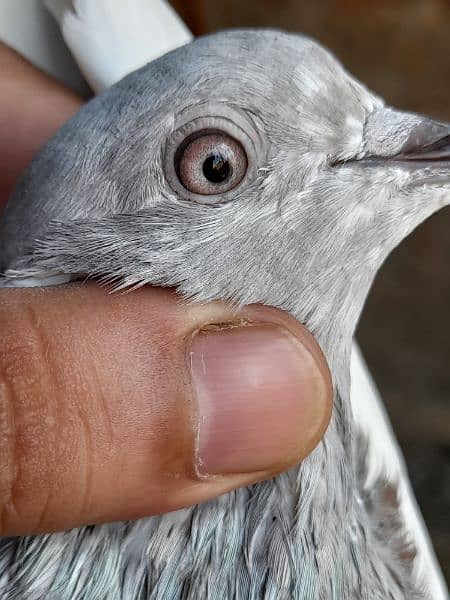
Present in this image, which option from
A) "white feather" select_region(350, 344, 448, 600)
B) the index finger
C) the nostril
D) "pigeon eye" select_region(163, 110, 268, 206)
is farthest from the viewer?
the index finger

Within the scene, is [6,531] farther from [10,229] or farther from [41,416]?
[10,229]

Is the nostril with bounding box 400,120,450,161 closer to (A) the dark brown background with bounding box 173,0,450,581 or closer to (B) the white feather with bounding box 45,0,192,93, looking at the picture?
(B) the white feather with bounding box 45,0,192,93

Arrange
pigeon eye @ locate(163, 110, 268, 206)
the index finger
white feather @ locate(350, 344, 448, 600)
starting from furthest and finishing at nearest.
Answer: the index finger → white feather @ locate(350, 344, 448, 600) → pigeon eye @ locate(163, 110, 268, 206)

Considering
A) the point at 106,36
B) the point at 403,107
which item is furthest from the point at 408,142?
the point at 403,107

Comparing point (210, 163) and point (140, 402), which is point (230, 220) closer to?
point (210, 163)

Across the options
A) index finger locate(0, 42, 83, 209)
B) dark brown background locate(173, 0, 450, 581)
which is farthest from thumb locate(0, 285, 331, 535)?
dark brown background locate(173, 0, 450, 581)

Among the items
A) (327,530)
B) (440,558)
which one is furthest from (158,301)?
(440,558)
